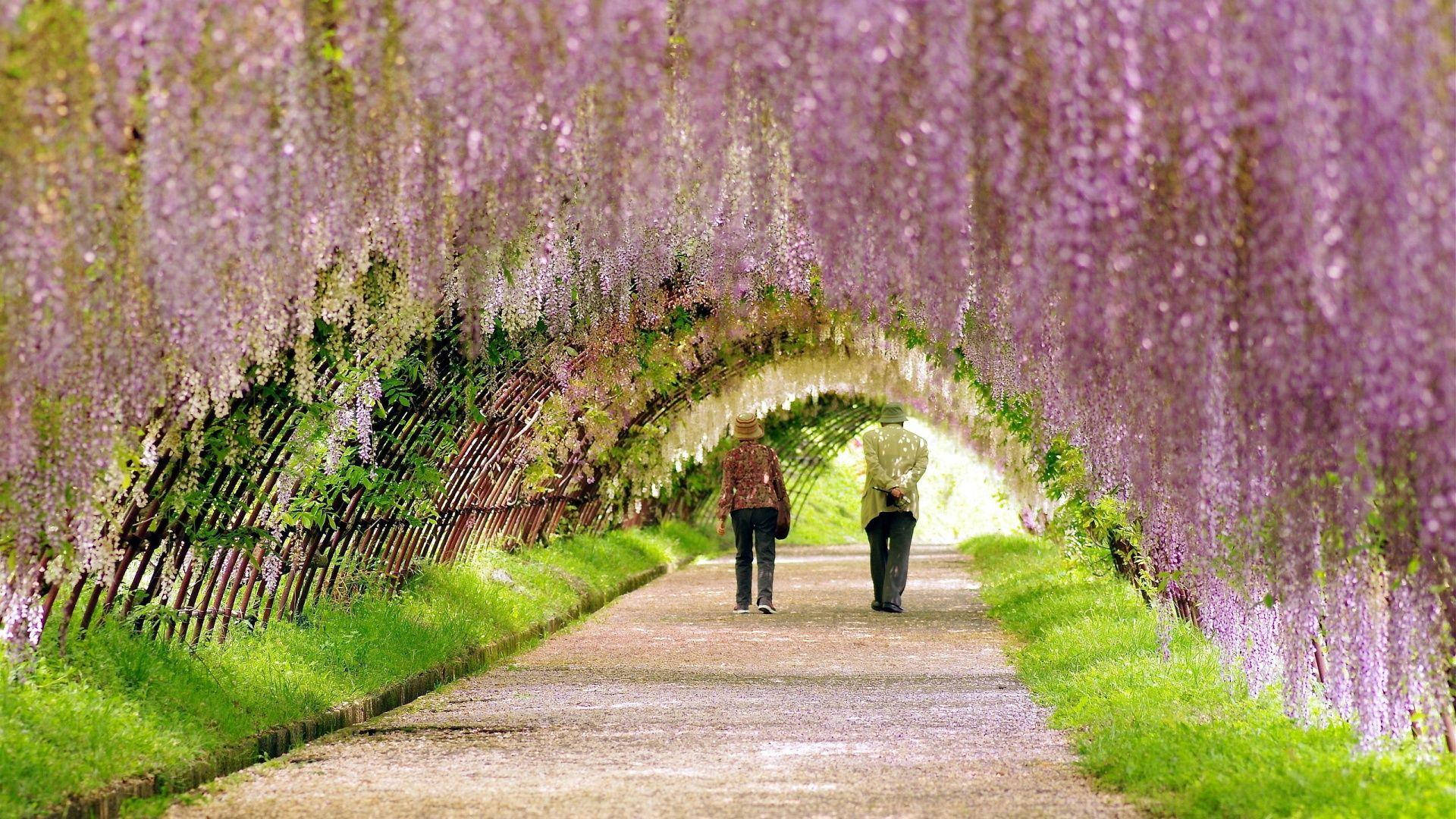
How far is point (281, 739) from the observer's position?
285 inches

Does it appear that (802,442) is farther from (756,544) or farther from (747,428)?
(747,428)

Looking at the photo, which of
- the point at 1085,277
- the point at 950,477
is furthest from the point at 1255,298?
the point at 950,477

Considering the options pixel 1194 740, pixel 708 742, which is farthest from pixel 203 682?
pixel 1194 740

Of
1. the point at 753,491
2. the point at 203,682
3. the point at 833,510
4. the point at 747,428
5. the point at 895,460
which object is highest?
the point at 833,510

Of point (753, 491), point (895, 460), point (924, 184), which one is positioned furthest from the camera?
point (753, 491)

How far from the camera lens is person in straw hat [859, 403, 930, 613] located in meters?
14.0

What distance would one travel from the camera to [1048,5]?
12.6ft

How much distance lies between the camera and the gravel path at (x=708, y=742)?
589 cm

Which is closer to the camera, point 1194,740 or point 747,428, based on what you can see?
point 1194,740

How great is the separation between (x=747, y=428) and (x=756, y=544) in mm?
1137

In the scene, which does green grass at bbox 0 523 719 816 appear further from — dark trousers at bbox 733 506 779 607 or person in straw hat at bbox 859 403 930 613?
person in straw hat at bbox 859 403 930 613

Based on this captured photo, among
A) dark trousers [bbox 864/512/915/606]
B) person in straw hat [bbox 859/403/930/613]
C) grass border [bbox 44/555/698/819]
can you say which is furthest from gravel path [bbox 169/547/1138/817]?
dark trousers [bbox 864/512/915/606]

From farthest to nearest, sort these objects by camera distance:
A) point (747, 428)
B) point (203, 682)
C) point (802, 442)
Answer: point (802, 442) < point (747, 428) < point (203, 682)

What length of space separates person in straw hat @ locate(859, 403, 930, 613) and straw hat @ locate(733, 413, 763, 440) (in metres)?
0.85
